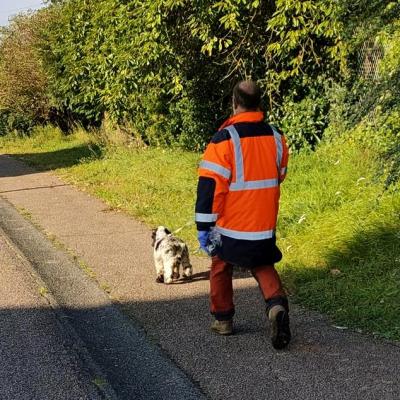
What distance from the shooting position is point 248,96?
4707 millimetres

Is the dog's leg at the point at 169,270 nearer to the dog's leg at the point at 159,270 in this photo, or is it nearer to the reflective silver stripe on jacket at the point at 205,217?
the dog's leg at the point at 159,270

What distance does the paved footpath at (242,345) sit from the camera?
4156 mm

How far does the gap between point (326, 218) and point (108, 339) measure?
12.0 ft

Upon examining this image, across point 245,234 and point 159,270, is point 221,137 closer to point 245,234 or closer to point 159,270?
point 245,234

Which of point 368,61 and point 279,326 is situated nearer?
point 279,326

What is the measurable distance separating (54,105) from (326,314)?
21749 mm

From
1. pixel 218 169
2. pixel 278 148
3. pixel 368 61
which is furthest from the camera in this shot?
pixel 368 61

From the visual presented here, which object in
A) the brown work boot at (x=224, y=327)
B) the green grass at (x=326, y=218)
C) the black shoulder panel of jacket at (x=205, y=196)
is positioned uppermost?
the black shoulder panel of jacket at (x=205, y=196)

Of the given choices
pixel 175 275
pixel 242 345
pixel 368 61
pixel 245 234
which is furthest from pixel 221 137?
pixel 368 61

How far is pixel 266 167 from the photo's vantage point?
4734mm

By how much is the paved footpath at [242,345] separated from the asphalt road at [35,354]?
642 mm

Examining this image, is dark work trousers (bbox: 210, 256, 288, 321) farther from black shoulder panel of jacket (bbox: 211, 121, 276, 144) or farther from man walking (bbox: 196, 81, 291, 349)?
black shoulder panel of jacket (bbox: 211, 121, 276, 144)

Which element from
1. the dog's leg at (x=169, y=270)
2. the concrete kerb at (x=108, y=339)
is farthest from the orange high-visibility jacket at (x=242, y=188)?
the dog's leg at (x=169, y=270)

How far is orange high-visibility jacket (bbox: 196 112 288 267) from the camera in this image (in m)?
4.62
